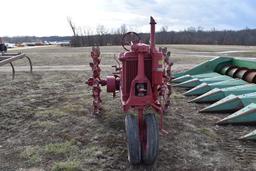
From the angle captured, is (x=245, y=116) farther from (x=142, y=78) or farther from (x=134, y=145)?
(x=134, y=145)

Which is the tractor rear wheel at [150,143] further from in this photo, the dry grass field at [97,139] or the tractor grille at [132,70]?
the tractor grille at [132,70]

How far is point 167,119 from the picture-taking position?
636 centimetres

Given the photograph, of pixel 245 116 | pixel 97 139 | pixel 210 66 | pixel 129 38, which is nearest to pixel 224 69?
pixel 210 66

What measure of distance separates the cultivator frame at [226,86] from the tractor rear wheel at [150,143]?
1.54 meters

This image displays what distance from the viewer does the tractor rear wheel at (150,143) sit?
4.14m

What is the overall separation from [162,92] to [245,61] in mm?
4531

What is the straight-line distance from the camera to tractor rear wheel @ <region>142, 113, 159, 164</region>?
13.6 ft

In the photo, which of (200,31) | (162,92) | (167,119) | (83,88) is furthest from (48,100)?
(200,31)

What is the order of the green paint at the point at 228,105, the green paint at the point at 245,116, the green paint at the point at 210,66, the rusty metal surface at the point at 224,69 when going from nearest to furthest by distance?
the green paint at the point at 245,116 → the green paint at the point at 228,105 → the rusty metal surface at the point at 224,69 → the green paint at the point at 210,66

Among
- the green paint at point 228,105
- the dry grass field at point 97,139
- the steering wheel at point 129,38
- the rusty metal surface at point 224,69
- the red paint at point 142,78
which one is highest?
the steering wheel at point 129,38

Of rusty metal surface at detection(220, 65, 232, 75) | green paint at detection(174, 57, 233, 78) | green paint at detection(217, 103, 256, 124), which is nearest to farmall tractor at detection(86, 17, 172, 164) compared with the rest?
green paint at detection(217, 103, 256, 124)

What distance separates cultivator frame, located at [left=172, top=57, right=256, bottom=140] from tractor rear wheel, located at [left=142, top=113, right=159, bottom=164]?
1543 mm

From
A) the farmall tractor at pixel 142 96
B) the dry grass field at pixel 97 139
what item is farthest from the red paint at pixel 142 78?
the dry grass field at pixel 97 139

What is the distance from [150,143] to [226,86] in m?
4.24
